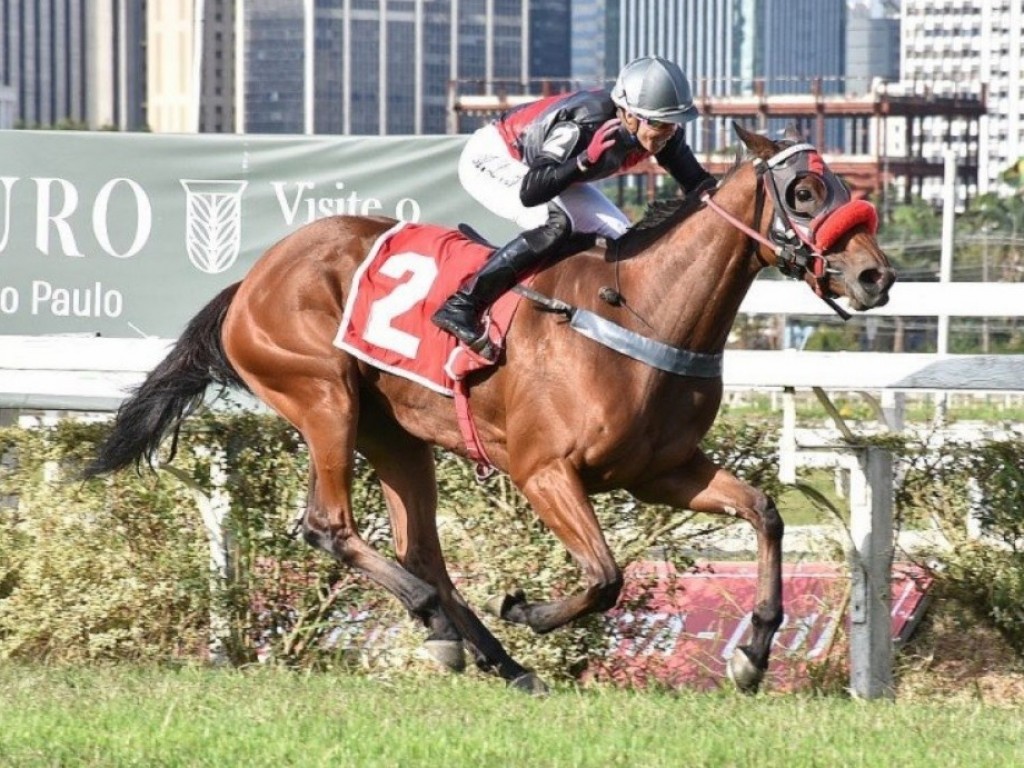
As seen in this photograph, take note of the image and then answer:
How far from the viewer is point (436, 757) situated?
4211 mm

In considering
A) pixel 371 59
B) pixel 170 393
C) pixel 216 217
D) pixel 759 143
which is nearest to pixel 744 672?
pixel 759 143

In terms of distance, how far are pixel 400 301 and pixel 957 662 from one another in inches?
77.9

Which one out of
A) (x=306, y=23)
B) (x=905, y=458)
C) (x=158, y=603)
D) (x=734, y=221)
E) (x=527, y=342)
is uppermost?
(x=306, y=23)

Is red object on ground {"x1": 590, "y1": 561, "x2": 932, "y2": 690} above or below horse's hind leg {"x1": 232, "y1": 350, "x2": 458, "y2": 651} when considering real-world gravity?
below

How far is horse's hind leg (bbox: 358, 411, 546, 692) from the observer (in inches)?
229

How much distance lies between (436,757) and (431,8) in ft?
571

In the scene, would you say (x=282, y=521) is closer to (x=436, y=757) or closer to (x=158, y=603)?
(x=158, y=603)

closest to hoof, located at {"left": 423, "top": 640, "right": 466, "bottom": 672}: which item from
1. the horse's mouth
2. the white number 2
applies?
the white number 2

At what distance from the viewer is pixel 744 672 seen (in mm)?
5219

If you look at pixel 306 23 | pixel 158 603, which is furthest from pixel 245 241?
pixel 306 23

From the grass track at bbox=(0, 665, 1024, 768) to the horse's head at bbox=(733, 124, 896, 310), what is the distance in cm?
110

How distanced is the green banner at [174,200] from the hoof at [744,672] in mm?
3708

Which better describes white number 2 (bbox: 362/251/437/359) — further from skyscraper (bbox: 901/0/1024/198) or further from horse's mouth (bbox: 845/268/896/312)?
skyscraper (bbox: 901/0/1024/198)

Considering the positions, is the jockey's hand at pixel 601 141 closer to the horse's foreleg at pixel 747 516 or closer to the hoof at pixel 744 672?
the horse's foreleg at pixel 747 516
